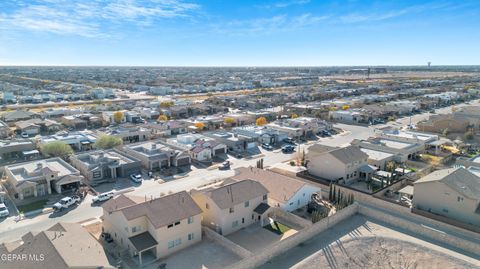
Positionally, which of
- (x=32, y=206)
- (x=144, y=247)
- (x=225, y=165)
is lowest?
(x=32, y=206)

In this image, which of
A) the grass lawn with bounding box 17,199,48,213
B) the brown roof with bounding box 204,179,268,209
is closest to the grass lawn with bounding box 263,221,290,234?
the brown roof with bounding box 204,179,268,209

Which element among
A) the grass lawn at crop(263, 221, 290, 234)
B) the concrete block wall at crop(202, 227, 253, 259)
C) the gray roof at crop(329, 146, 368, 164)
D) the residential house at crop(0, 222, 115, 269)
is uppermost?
the gray roof at crop(329, 146, 368, 164)

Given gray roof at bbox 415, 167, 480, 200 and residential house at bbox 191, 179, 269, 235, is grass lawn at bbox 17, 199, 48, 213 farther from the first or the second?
gray roof at bbox 415, 167, 480, 200

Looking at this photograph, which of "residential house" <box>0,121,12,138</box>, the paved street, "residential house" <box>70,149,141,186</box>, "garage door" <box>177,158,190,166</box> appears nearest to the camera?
the paved street

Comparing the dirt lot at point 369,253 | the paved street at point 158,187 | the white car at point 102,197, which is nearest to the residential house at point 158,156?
the paved street at point 158,187

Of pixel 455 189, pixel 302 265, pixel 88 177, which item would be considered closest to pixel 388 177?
pixel 455 189

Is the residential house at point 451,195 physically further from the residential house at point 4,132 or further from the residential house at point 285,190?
the residential house at point 4,132

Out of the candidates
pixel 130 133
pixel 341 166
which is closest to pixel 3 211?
pixel 130 133

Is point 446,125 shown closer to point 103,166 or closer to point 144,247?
point 103,166
